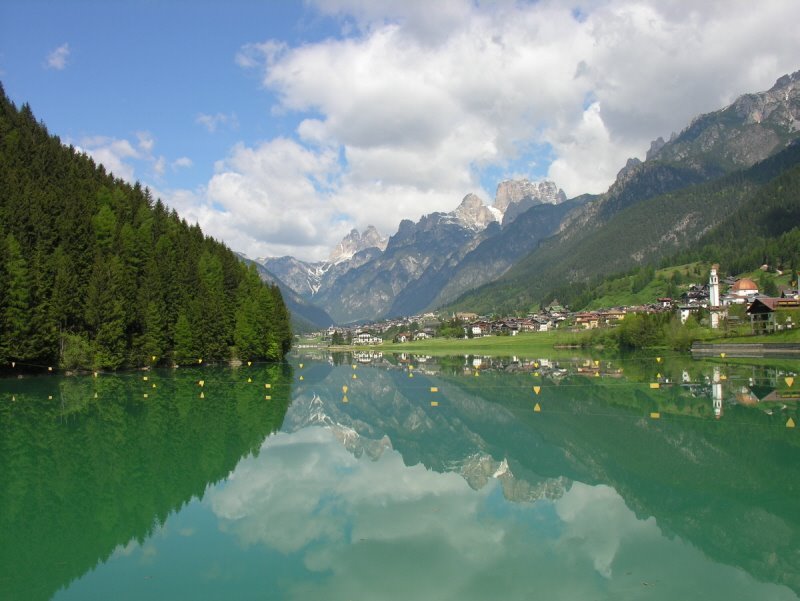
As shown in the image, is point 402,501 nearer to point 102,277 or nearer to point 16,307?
point 16,307

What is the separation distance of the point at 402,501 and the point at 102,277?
5841 centimetres

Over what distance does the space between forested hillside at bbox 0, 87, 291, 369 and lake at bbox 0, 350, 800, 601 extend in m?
20.5

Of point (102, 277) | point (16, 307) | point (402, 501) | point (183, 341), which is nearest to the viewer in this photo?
point (402, 501)

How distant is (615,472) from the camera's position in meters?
24.4

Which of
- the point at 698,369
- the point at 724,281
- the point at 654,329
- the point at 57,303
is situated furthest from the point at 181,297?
the point at 724,281

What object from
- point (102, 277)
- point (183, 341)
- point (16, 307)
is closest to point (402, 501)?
point (16, 307)

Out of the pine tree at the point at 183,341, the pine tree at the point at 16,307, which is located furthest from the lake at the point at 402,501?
the pine tree at the point at 183,341

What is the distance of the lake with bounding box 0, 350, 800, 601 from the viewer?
13836 millimetres

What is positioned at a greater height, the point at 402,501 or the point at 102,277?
the point at 102,277

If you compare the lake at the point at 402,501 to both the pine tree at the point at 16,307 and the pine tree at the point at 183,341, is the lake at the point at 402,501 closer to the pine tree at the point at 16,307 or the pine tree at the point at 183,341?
the pine tree at the point at 16,307

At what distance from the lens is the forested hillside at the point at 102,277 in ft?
200

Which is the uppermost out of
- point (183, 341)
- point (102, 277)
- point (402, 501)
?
point (102, 277)

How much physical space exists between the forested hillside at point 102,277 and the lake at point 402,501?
20.5 metres

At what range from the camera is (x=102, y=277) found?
2680 inches
